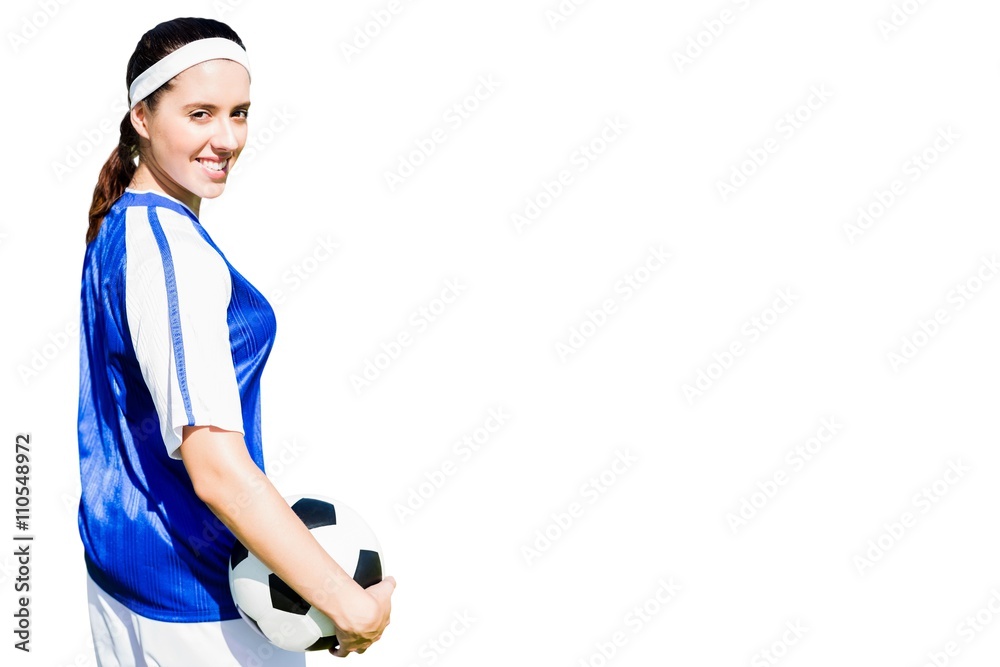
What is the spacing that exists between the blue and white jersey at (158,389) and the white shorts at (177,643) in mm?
40

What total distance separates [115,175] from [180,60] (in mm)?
441

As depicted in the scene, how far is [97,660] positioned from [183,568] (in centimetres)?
58

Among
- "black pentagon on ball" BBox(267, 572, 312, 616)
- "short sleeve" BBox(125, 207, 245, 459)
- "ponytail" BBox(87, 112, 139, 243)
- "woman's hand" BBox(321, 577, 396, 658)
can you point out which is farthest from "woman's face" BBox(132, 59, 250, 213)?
"woman's hand" BBox(321, 577, 396, 658)

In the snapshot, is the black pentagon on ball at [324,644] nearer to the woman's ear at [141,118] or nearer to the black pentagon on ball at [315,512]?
the black pentagon on ball at [315,512]

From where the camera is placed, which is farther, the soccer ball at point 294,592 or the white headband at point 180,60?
the white headband at point 180,60

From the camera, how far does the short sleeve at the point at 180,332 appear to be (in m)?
2.91

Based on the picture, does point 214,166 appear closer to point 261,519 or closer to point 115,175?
point 115,175

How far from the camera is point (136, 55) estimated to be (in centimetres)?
347

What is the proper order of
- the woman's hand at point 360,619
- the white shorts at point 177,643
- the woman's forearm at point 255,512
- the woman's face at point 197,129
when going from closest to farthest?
the woman's forearm at point 255,512 → the woman's hand at point 360,619 → the white shorts at point 177,643 → the woman's face at point 197,129

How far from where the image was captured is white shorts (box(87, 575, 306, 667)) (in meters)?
3.17

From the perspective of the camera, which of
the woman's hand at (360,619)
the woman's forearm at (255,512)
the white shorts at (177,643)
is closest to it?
the woman's forearm at (255,512)

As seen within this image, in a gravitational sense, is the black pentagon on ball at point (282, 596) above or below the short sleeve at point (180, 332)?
below

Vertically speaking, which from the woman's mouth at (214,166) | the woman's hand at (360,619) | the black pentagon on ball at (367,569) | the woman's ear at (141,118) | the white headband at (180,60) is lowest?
the woman's hand at (360,619)

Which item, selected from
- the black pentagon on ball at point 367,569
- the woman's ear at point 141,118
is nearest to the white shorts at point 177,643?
the black pentagon on ball at point 367,569
